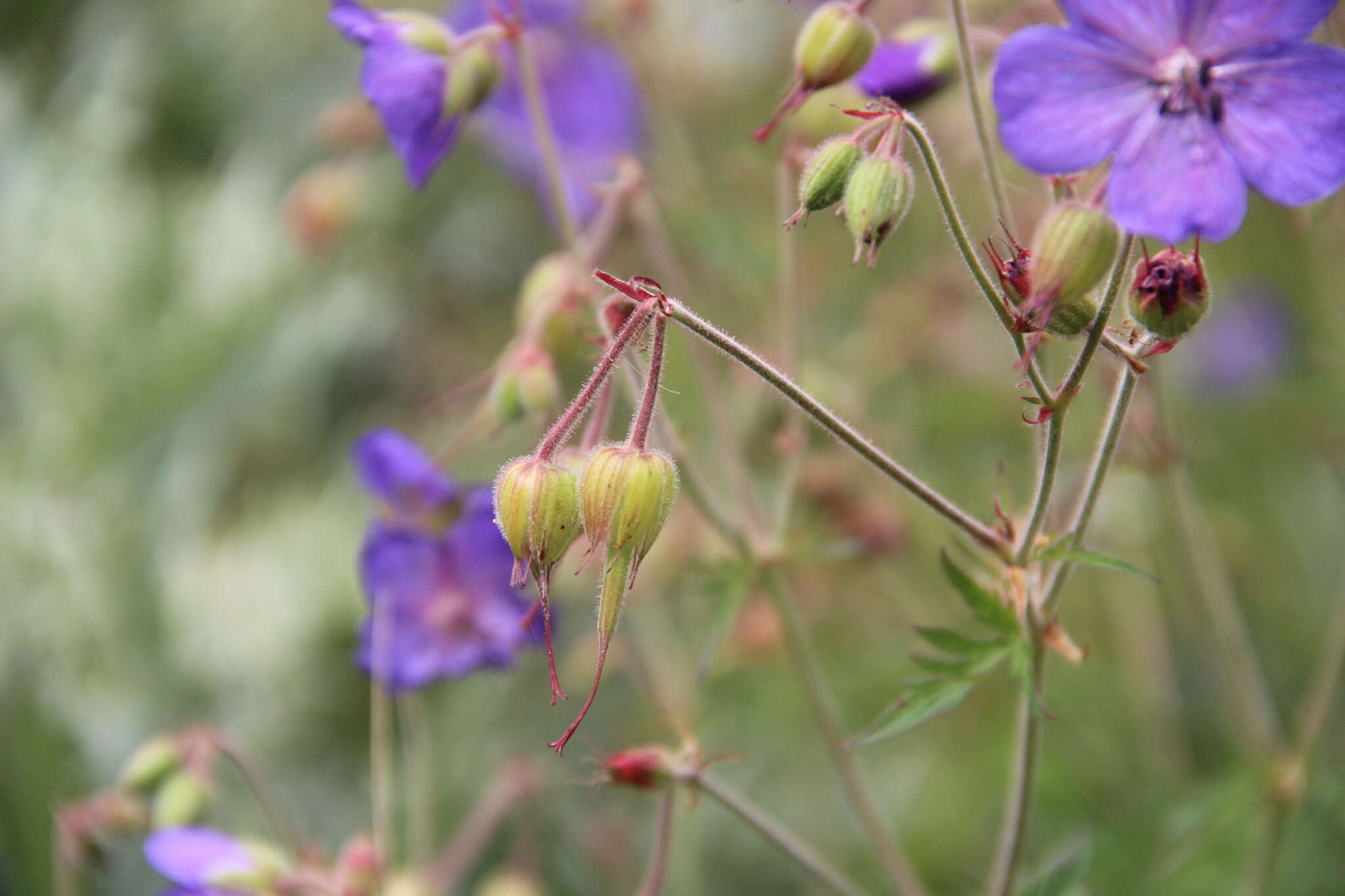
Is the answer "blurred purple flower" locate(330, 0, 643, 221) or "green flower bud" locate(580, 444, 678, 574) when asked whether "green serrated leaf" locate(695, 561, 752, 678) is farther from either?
A: "blurred purple flower" locate(330, 0, 643, 221)

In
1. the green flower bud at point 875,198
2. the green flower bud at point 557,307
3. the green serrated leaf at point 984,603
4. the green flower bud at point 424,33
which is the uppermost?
the green flower bud at point 424,33

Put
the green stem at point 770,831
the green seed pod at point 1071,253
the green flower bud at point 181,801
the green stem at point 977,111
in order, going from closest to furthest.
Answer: the green seed pod at point 1071,253, the green stem at point 977,111, the green stem at point 770,831, the green flower bud at point 181,801

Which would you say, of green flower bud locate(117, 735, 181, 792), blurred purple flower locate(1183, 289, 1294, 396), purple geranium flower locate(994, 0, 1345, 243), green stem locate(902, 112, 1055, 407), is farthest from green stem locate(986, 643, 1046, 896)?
blurred purple flower locate(1183, 289, 1294, 396)

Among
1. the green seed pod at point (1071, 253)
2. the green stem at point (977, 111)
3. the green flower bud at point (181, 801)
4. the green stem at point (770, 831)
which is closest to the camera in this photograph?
the green seed pod at point (1071, 253)

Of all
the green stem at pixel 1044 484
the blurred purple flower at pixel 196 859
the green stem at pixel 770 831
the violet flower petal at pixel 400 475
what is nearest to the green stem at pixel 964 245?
the green stem at pixel 1044 484

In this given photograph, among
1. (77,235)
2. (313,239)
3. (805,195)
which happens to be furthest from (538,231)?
(805,195)

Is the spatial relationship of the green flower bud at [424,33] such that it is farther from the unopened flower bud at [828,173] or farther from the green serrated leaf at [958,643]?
the green serrated leaf at [958,643]
